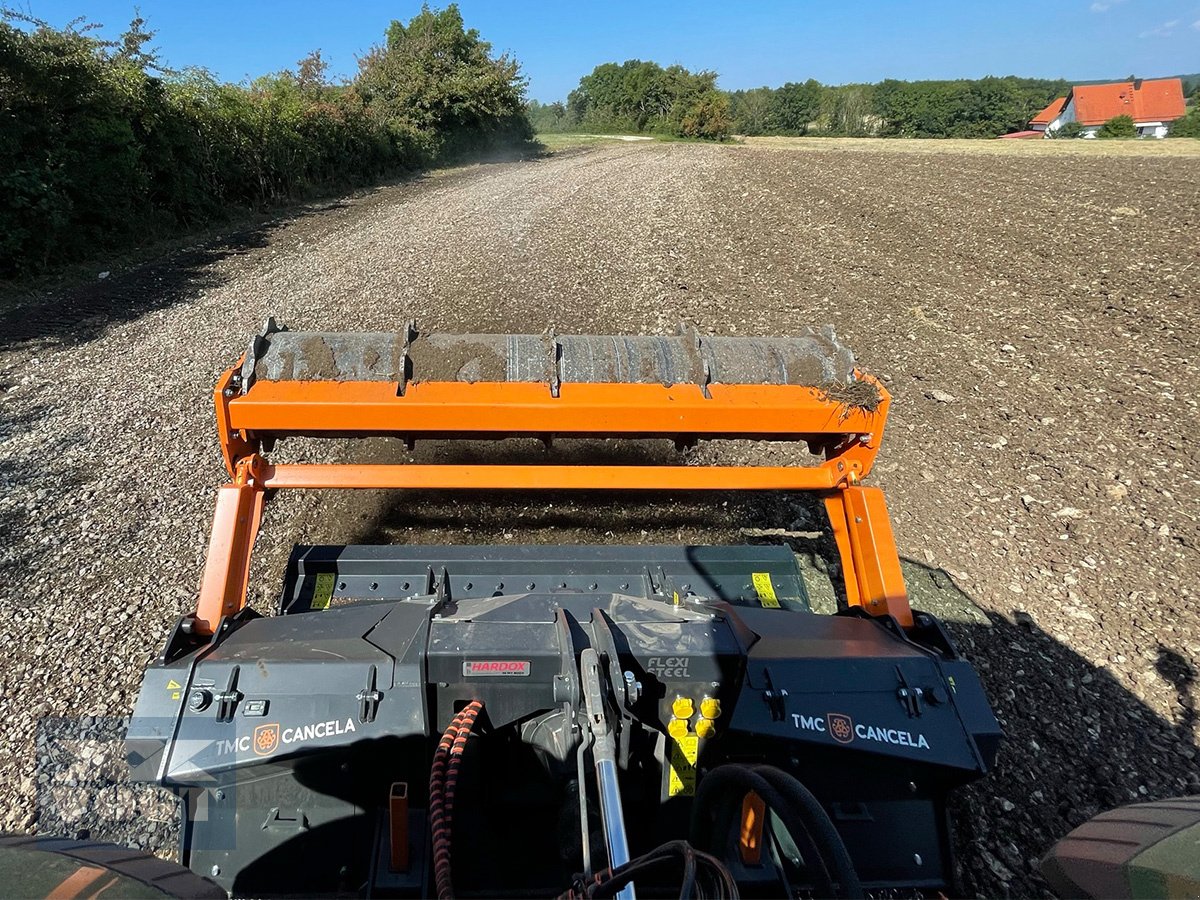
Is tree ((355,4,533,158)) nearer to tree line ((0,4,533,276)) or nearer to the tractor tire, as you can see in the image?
tree line ((0,4,533,276))

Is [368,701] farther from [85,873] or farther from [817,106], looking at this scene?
[817,106]

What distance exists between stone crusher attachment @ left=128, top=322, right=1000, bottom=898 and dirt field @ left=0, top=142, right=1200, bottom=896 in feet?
3.35

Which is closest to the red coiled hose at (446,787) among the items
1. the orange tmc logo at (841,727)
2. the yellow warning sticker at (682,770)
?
the yellow warning sticker at (682,770)

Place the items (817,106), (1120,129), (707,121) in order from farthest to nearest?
1. (817,106)
2. (1120,129)
3. (707,121)

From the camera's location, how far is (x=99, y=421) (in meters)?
6.04

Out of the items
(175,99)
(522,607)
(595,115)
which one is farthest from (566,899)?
(595,115)

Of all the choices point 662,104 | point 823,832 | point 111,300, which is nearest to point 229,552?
point 823,832

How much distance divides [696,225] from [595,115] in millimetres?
57511

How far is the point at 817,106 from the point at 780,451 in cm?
7958

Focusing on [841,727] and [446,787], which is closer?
[446,787]

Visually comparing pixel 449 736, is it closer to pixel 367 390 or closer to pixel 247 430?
pixel 367 390

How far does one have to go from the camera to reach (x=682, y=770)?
88.2 inches

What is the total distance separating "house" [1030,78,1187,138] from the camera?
202ft

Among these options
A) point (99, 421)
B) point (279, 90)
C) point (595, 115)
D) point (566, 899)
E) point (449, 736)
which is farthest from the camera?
point (595, 115)
